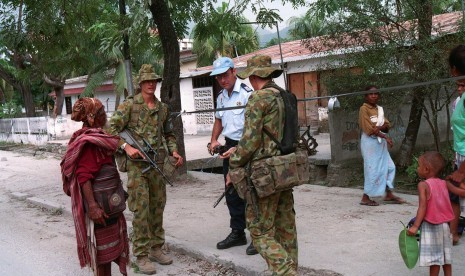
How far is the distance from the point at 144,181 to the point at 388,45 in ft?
14.7

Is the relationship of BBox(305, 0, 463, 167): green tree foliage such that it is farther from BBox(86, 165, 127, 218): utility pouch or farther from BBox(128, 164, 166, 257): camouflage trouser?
BBox(86, 165, 127, 218): utility pouch

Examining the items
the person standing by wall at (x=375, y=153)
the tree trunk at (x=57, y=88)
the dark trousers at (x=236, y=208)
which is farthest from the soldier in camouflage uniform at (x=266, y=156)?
the tree trunk at (x=57, y=88)

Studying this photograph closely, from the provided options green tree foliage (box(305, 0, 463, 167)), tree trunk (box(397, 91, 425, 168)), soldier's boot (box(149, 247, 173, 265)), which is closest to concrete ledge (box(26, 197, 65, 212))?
soldier's boot (box(149, 247, 173, 265))

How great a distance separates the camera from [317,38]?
8.81 meters

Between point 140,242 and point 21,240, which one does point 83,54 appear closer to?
point 21,240

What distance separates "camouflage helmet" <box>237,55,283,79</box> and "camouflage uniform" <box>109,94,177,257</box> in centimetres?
129

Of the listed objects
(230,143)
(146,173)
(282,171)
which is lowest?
(146,173)

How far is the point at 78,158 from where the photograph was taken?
373cm

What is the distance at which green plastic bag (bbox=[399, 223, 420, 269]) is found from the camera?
3.63m

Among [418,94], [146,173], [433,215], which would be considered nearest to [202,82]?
[418,94]

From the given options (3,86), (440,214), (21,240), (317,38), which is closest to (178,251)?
(21,240)

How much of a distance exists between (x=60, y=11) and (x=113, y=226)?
709 cm

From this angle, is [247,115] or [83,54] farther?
[83,54]

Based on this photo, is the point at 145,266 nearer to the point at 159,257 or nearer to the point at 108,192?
the point at 159,257
